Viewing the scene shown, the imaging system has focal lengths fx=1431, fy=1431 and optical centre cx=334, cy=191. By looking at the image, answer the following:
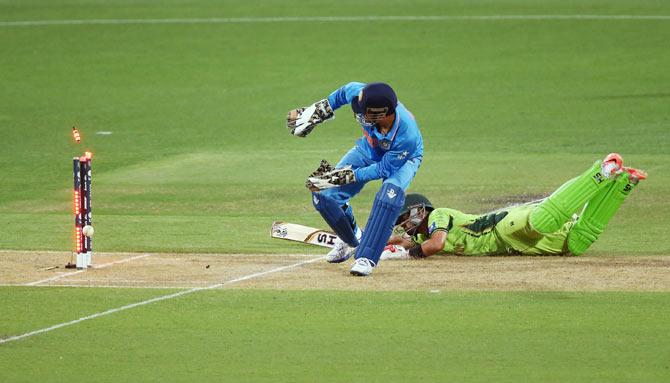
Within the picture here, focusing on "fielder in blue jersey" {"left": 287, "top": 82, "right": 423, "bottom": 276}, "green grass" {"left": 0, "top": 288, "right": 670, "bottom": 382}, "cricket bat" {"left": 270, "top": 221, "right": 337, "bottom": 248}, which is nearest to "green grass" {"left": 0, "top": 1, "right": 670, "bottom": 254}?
"cricket bat" {"left": 270, "top": 221, "right": 337, "bottom": 248}

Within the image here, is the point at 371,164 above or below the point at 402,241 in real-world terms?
above

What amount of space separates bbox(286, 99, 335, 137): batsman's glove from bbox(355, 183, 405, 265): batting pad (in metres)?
1.02

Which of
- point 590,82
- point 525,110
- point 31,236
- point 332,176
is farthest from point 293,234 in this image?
point 590,82

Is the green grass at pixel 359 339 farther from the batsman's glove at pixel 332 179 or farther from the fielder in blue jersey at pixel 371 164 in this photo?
the batsman's glove at pixel 332 179

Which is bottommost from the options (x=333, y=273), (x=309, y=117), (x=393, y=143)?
(x=333, y=273)

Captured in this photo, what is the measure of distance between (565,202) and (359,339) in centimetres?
406

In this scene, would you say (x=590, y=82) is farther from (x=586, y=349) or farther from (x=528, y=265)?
(x=586, y=349)

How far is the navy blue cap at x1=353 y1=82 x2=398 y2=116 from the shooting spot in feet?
44.5

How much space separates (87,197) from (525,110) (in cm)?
1612

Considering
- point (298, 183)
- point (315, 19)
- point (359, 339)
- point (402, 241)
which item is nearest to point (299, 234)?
point (402, 241)

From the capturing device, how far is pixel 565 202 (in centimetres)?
1454

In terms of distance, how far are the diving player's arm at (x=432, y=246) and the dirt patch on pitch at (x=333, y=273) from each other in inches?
3.8

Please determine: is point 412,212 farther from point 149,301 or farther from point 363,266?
point 149,301

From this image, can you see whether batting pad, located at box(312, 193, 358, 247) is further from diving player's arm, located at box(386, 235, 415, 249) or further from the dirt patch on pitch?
diving player's arm, located at box(386, 235, 415, 249)
